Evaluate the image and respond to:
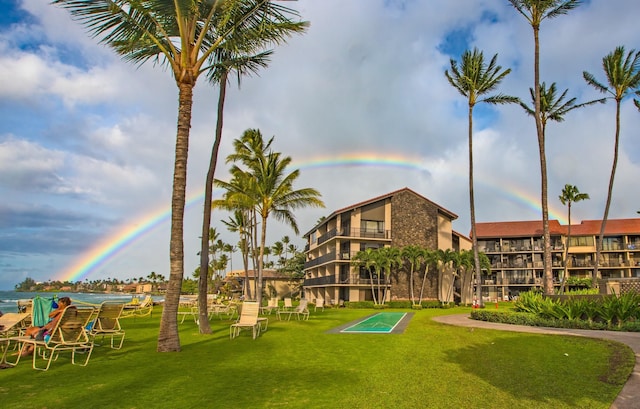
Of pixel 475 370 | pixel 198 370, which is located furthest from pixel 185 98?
pixel 475 370

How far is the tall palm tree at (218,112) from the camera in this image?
12.5 m

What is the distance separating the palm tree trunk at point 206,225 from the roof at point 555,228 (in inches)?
2083

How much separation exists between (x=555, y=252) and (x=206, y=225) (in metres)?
57.0

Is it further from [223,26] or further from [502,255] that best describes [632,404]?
[502,255]

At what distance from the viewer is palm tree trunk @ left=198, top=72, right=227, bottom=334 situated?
43.4ft

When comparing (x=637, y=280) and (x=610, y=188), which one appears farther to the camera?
(x=610, y=188)

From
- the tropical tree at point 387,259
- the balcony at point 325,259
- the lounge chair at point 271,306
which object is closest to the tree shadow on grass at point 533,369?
the lounge chair at point 271,306

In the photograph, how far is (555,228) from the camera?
6038 cm

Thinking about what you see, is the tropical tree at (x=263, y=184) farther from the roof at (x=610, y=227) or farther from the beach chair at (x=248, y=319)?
the roof at (x=610, y=227)

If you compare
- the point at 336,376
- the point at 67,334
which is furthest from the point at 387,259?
the point at 67,334

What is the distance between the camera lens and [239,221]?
4656cm

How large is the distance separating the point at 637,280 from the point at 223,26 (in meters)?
19.2

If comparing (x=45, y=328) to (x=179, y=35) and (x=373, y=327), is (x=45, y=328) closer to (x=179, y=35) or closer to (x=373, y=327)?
(x=179, y=35)

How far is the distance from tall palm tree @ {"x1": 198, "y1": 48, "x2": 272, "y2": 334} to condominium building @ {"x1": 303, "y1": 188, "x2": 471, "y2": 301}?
26.8 meters
